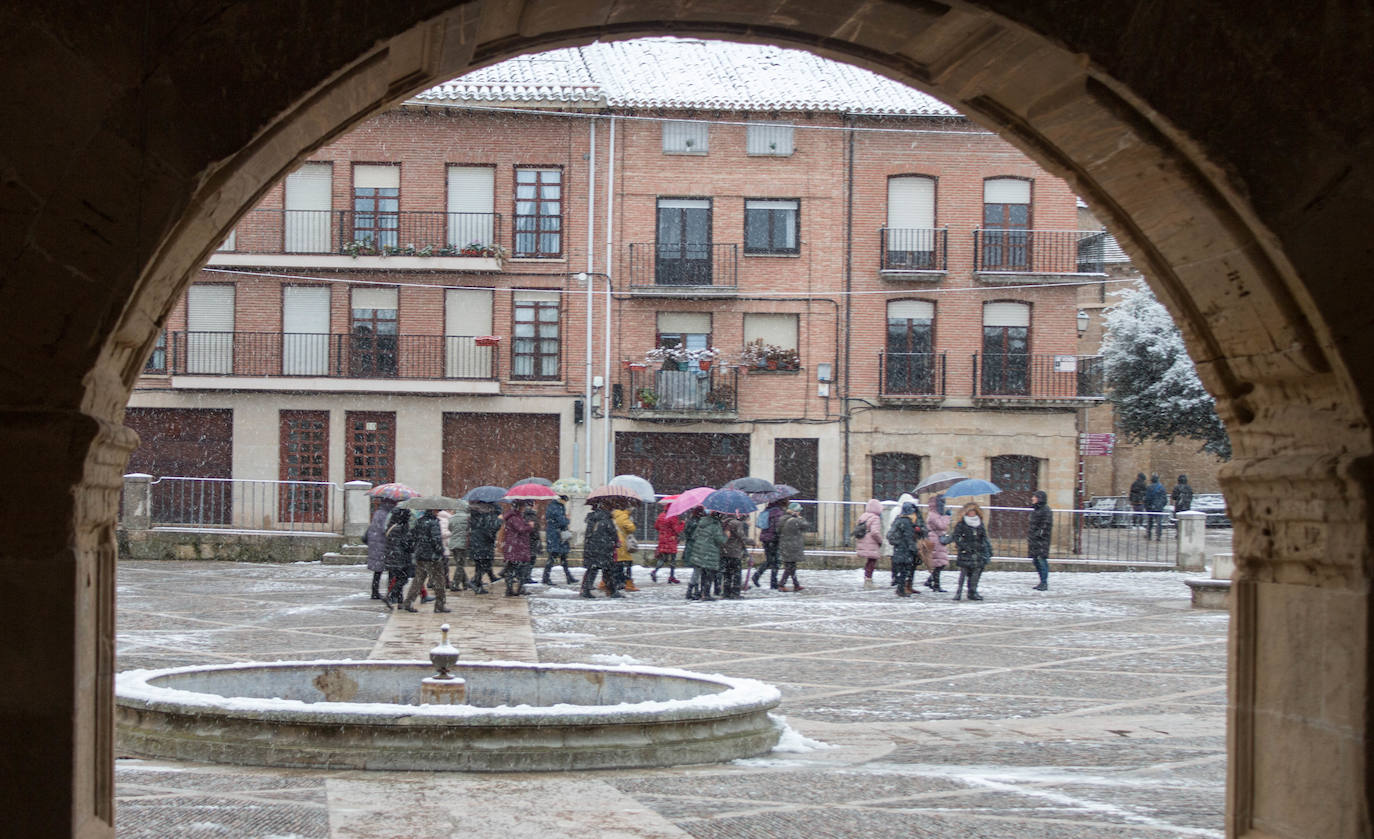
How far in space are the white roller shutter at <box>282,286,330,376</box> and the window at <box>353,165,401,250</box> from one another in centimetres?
163

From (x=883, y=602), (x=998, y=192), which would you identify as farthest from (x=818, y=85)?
(x=883, y=602)

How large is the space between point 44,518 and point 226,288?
31141 millimetres

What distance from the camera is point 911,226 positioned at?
3406cm

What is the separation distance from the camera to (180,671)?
11039 millimetres

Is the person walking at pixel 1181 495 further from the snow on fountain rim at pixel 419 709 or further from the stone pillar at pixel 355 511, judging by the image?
the snow on fountain rim at pixel 419 709

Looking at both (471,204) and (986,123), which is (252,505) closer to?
(471,204)

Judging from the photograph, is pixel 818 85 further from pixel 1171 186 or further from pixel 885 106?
pixel 1171 186

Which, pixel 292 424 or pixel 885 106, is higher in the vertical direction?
pixel 885 106

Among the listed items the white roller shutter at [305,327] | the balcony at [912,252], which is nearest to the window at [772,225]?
the balcony at [912,252]

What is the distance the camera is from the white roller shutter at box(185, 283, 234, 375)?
110 feet

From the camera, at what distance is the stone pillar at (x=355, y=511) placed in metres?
27.7

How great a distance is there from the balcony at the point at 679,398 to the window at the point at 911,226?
180 inches

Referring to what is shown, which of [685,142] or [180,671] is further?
[685,142]

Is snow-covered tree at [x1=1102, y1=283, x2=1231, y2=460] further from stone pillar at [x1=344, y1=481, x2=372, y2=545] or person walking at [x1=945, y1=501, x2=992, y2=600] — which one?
stone pillar at [x1=344, y1=481, x2=372, y2=545]
